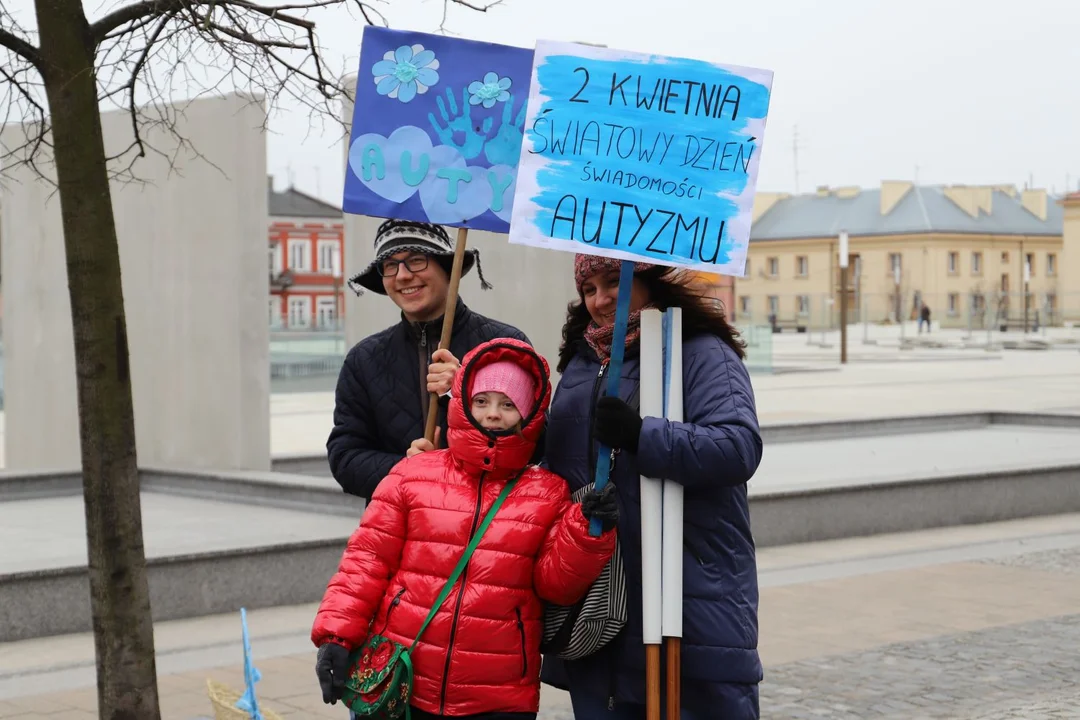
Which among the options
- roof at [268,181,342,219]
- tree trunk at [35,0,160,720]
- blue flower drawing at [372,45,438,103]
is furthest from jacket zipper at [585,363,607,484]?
roof at [268,181,342,219]

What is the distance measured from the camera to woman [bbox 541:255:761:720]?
355 centimetres

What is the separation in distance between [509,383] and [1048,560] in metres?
7.14

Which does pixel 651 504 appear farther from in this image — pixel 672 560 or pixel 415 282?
pixel 415 282

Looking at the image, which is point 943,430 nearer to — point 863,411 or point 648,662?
point 863,411

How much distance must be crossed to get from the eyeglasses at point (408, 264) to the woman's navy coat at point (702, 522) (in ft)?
2.46

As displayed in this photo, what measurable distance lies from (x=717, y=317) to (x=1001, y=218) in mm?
114964

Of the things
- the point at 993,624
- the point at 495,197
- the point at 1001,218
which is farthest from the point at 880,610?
the point at 1001,218

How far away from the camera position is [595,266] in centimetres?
385

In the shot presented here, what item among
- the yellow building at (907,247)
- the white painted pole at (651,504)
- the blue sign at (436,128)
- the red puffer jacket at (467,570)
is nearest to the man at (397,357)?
the blue sign at (436,128)

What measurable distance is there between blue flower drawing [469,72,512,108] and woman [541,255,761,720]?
60 cm

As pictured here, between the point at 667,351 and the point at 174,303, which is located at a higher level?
the point at 174,303

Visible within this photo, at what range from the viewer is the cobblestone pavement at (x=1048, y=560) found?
963cm

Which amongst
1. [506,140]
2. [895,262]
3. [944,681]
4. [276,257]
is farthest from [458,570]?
[895,262]

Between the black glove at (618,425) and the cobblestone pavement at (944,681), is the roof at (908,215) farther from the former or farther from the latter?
the black glove at (618,425)
